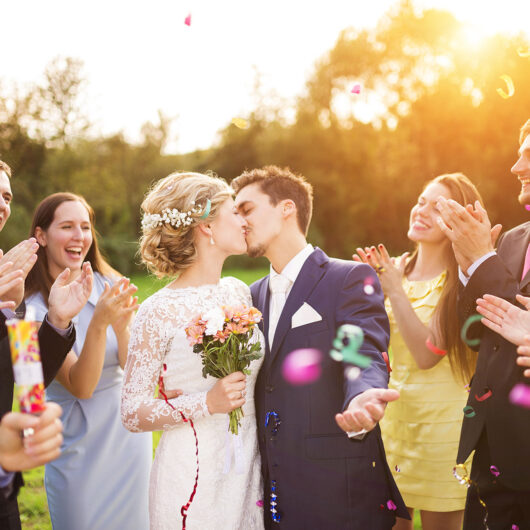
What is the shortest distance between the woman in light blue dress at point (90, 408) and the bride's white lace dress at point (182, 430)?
0.70m

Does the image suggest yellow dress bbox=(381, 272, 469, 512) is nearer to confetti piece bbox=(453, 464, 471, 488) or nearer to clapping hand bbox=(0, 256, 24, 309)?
confetti piece bbox=(453, 464, 471, 488)

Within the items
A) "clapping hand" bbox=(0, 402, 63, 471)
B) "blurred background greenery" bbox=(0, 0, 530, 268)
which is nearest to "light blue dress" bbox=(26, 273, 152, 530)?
"clapping hand" bbox=(0, 402, 63, 471)

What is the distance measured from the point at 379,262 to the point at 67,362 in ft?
8.29

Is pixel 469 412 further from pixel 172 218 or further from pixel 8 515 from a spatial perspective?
pixel 8 515

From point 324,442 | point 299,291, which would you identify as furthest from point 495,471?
point 299,291

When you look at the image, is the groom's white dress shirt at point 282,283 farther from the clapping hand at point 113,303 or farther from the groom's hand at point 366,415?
the groom's hand at point 366,415

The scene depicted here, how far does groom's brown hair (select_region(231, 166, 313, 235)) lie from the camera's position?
14.1 ft

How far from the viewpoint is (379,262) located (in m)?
4.61

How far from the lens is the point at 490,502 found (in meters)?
3.33

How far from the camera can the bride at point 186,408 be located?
3.26m

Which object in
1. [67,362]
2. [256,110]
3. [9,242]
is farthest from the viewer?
[256,110]

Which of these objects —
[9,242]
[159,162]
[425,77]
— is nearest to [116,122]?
[159,162]

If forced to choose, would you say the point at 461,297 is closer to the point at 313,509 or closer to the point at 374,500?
the point at 374,500

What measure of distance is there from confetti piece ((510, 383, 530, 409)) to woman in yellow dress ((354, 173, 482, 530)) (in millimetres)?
1096
